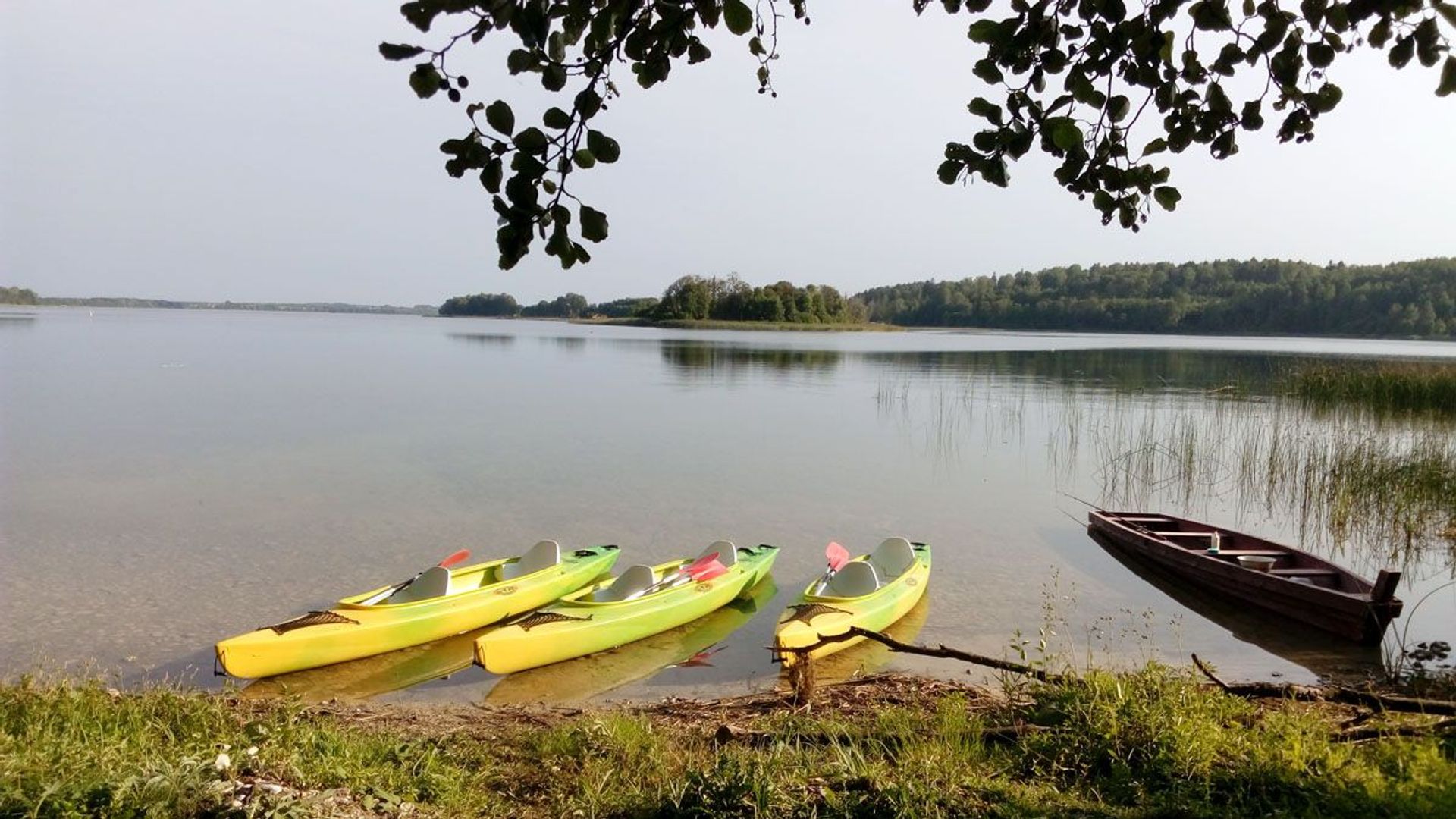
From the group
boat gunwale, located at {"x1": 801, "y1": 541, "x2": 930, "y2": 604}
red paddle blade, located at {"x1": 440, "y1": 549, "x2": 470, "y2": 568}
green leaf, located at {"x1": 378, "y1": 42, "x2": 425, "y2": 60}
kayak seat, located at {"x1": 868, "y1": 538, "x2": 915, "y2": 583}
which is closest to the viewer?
green leaf, located at {"x1": 378, "y1": 42, "x2": 425, "y2": 60}

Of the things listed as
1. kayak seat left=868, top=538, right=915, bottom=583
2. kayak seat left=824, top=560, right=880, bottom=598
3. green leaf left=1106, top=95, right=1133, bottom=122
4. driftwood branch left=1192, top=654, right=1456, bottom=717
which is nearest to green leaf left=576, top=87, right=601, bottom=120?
green leaf left=1106, top=95, right=1133, bottom=122

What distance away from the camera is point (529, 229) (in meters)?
2.04

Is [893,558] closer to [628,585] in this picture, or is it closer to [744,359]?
[628,585]

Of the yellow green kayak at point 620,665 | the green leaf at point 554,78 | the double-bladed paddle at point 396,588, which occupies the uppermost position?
the green leaf at point 554,78

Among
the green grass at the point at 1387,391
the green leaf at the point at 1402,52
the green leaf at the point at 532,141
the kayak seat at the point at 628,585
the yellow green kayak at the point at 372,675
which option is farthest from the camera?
the green grass at the point at 1387,391

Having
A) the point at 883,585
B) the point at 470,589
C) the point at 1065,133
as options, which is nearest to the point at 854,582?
the point at 883,585

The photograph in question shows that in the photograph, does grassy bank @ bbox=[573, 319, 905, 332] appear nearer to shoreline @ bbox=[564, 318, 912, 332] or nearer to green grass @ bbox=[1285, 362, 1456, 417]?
shoreline @ bbox=[564, 318, 912, 332]

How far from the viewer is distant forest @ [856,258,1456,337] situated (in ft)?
262

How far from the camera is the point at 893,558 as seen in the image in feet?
32.4

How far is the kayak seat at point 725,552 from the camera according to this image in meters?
9.59

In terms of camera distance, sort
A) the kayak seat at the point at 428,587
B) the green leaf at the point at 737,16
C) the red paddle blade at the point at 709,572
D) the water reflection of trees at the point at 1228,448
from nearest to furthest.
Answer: the green leaf at the point at 737,16 → the kayak seat at the point at 428,587 → the red paddle blade at the point at 709,572 → the water reflection of trees at the point at 1228,448

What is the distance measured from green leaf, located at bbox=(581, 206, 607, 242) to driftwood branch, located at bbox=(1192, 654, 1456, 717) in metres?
3.77

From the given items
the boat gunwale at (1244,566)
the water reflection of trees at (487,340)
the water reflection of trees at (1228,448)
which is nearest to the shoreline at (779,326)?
the water reflection of trees at (487,340)

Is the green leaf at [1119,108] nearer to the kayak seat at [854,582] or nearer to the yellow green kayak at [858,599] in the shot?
the yellow green kayak at [858,599]
